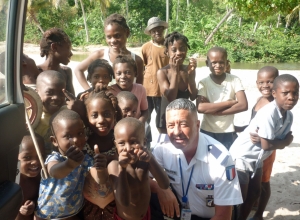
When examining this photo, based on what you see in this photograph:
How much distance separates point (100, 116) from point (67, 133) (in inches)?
11.7

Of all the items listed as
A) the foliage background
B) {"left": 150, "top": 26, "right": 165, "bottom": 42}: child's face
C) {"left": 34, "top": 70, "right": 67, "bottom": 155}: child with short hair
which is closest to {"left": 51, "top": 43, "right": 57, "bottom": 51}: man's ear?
{"left": 34, "top": 70, "right": 67, "bottom": 155}: child with short hair

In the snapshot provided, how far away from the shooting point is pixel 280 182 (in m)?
4.23

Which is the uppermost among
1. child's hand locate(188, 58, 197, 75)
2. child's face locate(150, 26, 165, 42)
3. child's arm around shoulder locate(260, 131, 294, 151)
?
child's face locate(150, 26, 165, 42)

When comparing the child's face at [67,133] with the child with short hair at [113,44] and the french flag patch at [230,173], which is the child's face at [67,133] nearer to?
the french flag patch at [230,173]

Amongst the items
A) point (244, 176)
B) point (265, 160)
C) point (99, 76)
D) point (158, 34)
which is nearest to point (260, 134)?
point (244, 176)

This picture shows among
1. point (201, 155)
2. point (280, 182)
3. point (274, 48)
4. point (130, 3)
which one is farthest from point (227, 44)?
point (201, 155)

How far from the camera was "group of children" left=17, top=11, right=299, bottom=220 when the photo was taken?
217 centimetres

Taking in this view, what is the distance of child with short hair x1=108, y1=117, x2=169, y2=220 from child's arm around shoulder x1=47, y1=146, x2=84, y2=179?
0.26 meters

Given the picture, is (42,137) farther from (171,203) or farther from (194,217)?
(194,217)

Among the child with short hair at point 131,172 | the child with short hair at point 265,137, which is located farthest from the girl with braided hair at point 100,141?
the child with short hair at point 265,137

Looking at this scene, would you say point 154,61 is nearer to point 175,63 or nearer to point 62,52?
point 175,63

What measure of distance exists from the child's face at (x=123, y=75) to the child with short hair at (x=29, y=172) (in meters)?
1.04

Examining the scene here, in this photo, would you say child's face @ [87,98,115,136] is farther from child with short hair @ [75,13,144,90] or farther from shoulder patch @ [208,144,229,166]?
child with short hair @ [75,13,144,90]

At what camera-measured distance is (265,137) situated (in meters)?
2.74
